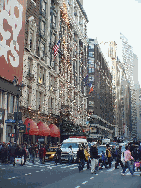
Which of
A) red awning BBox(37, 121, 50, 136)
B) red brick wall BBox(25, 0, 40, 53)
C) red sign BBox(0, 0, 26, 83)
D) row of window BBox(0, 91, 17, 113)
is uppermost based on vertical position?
red brick wall BBox(25, 0, 40, 53)

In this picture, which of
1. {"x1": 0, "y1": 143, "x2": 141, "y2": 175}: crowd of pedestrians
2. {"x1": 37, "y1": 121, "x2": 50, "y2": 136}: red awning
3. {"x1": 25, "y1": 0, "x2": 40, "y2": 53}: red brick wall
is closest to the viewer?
{"x1": 0, "y1": 143, "x2": 141, "y2": 175}: crowd of pedestrians

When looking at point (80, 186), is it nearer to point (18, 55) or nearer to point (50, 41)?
point (18, 55)

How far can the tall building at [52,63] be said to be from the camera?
43344 mm

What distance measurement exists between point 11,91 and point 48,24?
2013 centimetres

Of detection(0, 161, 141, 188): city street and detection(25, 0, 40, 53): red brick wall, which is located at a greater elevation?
detection(25, 0, 40, 53): red brick wall

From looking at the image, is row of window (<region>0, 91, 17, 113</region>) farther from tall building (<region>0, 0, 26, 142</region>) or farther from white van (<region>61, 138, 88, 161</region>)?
white van (<region>61, 138, 88, 161</region>)

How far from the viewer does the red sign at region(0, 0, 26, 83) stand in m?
34.0

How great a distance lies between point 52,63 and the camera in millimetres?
54375

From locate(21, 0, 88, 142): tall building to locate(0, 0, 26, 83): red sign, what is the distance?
271cm

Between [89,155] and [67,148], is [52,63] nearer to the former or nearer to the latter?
[67,148]

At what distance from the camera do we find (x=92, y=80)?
109m

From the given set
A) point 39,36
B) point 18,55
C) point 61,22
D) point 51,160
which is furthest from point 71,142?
point 61,22

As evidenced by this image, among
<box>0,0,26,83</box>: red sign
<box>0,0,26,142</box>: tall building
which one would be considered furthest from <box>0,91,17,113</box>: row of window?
<box>0,0,26,83</box>: red sign

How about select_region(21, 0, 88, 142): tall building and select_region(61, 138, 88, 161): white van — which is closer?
select_region(61, 138, 88, 161): white van
